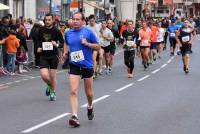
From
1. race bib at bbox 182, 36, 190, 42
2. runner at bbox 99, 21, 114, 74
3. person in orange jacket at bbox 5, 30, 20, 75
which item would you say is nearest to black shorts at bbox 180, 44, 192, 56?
race bib at bbox 182, 36, 190, 42

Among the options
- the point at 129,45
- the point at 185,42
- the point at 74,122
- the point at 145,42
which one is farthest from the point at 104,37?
the point at 74,122

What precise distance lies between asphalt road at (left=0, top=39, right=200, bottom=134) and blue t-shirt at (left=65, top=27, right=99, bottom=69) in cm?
104

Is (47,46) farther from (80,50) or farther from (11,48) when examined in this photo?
(11,48)

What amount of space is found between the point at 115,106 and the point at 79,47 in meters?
Answer: 2.64

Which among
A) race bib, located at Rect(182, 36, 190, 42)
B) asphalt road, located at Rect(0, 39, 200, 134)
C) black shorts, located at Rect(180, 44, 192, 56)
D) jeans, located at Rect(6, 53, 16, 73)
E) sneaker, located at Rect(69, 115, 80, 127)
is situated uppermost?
race bib, located at Rect(182, 36, 190, 42)

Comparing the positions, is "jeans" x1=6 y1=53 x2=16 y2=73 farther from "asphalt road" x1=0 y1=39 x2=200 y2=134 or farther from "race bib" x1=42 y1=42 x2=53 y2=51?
"race bib" x1=42 y1=42 x2=53 y2=51

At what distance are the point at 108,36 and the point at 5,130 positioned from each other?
1129 centimetres

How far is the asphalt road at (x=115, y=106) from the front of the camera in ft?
35.6

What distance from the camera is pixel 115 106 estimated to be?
1366cm

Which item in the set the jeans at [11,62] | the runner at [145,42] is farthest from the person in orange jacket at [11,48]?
the runner at [145,42]

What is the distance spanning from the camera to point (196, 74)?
22.2 m

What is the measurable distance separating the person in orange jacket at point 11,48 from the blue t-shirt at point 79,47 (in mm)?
12069

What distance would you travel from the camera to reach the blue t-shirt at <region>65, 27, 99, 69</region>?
11.3 metres

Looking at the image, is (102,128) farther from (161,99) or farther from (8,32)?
(8,32)
